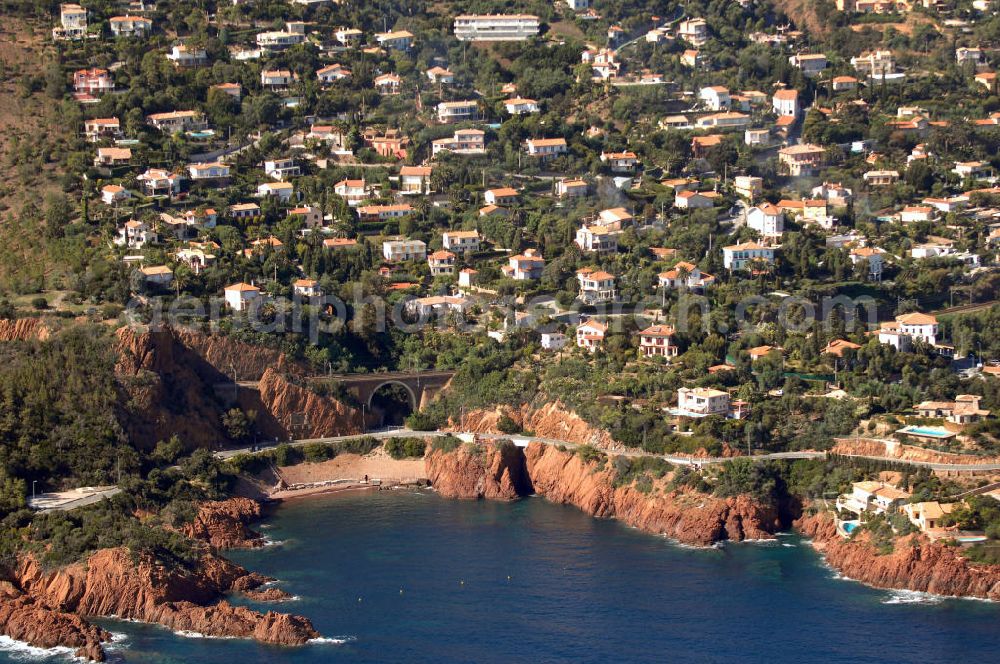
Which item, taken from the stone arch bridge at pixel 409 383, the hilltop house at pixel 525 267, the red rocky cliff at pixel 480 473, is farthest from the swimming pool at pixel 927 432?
the hilltop house at pixel 525 267

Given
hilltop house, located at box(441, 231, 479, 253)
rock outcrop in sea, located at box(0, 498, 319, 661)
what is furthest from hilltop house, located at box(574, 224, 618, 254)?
rock outcrop in sea, located at box(0, 498, 319, 661)

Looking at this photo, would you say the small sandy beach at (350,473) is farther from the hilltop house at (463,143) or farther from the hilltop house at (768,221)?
the hilltop house at (463,143)

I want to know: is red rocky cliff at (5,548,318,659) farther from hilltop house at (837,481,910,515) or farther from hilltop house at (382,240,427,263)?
hilltop house at (382,240,427,263)

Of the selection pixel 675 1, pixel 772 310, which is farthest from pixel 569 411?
pixel 675 1

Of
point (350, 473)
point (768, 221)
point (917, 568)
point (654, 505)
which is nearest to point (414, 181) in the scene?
point (768, 221)

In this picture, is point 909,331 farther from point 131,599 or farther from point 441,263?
point 131,599

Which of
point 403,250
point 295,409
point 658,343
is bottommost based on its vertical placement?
point 295,409

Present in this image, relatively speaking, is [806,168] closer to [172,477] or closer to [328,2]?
[328,2]
